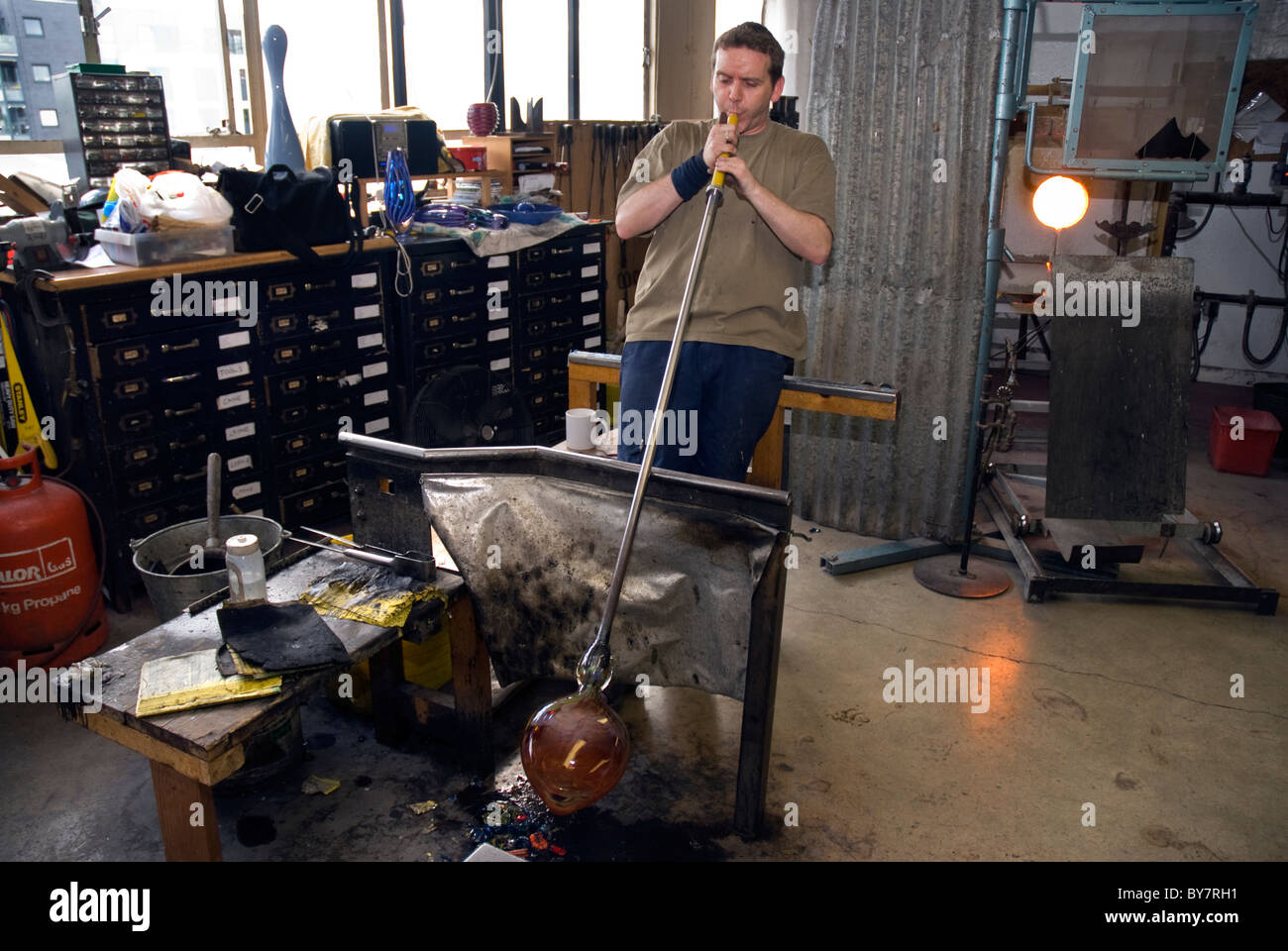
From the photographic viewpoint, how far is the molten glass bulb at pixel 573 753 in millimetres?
1668

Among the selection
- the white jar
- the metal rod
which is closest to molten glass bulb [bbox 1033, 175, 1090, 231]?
the metal rod

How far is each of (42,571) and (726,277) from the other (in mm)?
2282

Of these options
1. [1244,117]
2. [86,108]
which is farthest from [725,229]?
[1244,117]

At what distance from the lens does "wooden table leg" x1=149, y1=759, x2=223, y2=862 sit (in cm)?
179

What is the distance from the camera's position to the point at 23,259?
125 inches

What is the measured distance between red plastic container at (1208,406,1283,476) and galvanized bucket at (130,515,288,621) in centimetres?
460

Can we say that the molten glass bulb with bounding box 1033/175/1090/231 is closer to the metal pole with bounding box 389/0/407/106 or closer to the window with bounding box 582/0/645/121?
the metal pole with bounding box 389/0/407/106

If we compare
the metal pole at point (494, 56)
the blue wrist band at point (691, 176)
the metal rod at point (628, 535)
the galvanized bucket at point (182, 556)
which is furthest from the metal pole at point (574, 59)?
the metal rod at point (628, 535)

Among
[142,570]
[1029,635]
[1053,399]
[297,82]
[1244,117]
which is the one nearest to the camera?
[142,570]

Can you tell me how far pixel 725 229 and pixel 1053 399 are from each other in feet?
5.66

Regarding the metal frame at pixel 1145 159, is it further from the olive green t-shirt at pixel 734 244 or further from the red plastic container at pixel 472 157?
the red plastic container at pixel 472 157

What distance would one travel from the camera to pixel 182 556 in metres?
3.22

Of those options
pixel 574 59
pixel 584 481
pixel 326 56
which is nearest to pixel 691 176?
pixel 584 481
